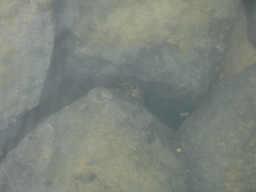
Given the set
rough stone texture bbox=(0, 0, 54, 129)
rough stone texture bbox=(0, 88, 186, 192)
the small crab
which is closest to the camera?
rough stone texture bbox=(0, 88, 186, 192)

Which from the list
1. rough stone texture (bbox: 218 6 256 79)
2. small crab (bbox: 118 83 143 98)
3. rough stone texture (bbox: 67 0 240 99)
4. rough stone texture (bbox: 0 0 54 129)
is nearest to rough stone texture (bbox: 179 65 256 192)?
rough stone texture (bbox: 218 6 256 79)

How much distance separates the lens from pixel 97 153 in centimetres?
262

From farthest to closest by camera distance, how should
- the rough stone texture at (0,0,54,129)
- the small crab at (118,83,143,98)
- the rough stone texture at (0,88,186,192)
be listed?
the small crab at (118,83,143,98)
the rough stone texture at (0,0,54,129)
the rough stone texture at (0,88,186,192)

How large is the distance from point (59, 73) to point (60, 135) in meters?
1.03

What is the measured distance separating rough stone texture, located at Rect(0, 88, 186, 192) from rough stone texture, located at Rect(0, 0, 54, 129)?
52 centimetres

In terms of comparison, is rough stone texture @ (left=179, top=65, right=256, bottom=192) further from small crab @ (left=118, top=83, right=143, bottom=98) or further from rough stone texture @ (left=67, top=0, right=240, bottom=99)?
Result: small crab @ (left=118, top=83, right=143, bottom=98)

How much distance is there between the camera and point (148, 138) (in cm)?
285

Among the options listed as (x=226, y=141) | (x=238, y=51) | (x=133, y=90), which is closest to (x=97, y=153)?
(x=133, y=90)

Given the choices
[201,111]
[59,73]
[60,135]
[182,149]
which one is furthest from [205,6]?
[60,135]

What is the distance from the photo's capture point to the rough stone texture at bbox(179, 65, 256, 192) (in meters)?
2.63

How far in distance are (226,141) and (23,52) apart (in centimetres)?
324

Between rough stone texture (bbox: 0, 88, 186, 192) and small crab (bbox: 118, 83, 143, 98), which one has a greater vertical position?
small crab (bbox: 118, 83, 143, 98)

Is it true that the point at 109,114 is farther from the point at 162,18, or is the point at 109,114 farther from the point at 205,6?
the point at 205,6

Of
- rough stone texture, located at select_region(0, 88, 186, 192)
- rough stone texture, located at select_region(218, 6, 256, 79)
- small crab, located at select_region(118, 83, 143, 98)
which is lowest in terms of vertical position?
rough stone texture, located at select_region(0, 88, 186, 192)
